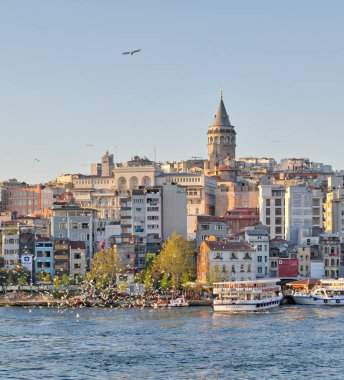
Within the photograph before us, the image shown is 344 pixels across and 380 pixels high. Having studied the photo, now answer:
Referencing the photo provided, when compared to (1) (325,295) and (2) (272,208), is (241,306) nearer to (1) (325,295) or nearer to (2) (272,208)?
(1) (325,295)

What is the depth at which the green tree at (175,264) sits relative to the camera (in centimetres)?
9369

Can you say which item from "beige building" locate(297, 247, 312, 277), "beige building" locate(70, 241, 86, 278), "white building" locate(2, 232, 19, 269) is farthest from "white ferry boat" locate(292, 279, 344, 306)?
"white building" locate(2, 232, 19, 269)

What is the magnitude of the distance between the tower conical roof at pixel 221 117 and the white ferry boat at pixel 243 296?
317 ft

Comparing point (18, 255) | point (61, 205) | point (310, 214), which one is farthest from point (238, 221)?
point (18, 255)

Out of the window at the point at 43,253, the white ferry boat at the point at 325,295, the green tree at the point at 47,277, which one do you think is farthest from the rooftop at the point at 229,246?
the window at the point at 43,253

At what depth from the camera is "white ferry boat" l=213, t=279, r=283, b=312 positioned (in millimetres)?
80750

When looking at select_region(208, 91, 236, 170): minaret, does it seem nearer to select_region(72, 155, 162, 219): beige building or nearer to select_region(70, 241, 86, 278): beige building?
select_region(72, 155, 162, 219): beige building

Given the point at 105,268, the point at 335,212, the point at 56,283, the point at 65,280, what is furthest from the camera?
the point at 335,212

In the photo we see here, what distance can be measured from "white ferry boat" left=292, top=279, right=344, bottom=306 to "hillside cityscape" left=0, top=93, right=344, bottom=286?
5830 mm

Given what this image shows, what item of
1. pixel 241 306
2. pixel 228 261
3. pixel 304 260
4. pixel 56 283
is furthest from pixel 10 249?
pixel 241 306

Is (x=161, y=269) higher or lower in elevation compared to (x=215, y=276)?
higher

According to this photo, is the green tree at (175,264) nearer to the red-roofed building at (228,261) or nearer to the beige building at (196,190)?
the red-roofed building at (228,261)

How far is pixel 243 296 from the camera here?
81875 millimetres

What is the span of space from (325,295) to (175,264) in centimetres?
1241
